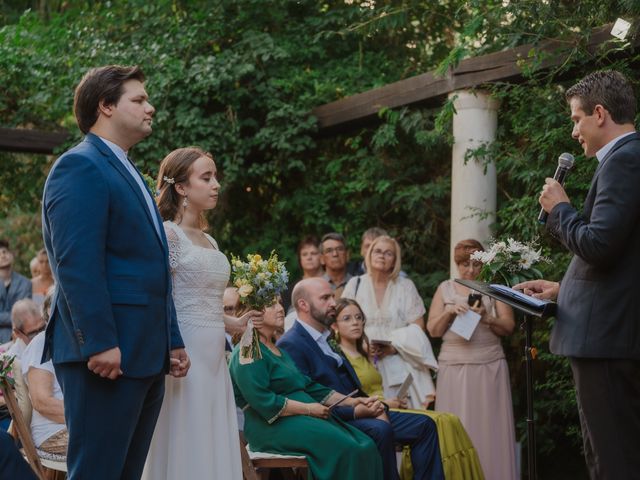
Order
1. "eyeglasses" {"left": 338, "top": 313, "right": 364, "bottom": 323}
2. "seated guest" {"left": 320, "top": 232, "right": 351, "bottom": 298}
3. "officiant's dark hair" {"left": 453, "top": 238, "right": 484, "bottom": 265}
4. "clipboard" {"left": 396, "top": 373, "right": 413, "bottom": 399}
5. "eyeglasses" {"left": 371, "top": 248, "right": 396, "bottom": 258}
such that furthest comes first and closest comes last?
"seated guest" {"left": 320, "top": 232, "right": 351, "bottom": 298} → "eyeglasses" {"left": 371, "top": 248, "right": 396, "bottom": 258} → "officiant's dark hair" {"left": 453, "top": 238, "right": 484, "bottom": 265} → "eyeglasses" {"left": 338, "top": 313, "right": 364, "bottom": 323} → "clipboard" {"left": 396, "top": 373, "right": 413, "bottom": 399}

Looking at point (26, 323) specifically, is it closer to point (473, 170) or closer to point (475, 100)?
point (473, 170)

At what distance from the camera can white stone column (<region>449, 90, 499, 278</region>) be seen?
7.55 meters

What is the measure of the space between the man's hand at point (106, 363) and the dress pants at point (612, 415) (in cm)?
175

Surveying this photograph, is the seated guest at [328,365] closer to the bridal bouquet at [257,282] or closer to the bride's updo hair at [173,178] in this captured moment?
the bridal bouquet at [257,282]

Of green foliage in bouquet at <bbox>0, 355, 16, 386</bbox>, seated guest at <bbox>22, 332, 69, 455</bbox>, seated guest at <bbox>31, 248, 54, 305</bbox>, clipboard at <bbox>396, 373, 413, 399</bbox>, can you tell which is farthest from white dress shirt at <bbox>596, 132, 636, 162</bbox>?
seated guest at <bbox>31, 248, 54, 305</bbox>

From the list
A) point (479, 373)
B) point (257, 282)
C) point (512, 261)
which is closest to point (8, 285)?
point (479, 373)

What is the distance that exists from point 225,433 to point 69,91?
582 cm

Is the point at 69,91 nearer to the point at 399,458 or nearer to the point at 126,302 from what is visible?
the point at 399,458

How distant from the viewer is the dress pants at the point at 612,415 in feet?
11.9

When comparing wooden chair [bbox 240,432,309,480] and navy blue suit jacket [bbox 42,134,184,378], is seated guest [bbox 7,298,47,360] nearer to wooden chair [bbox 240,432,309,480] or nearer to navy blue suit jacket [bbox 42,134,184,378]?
wooden chair [bbox 240,432,309,480]

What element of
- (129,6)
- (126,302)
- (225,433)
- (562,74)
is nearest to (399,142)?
(562,74)

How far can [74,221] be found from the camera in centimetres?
327

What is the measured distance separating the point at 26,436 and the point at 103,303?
74.8 inches

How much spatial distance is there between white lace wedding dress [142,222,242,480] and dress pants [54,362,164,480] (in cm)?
82
